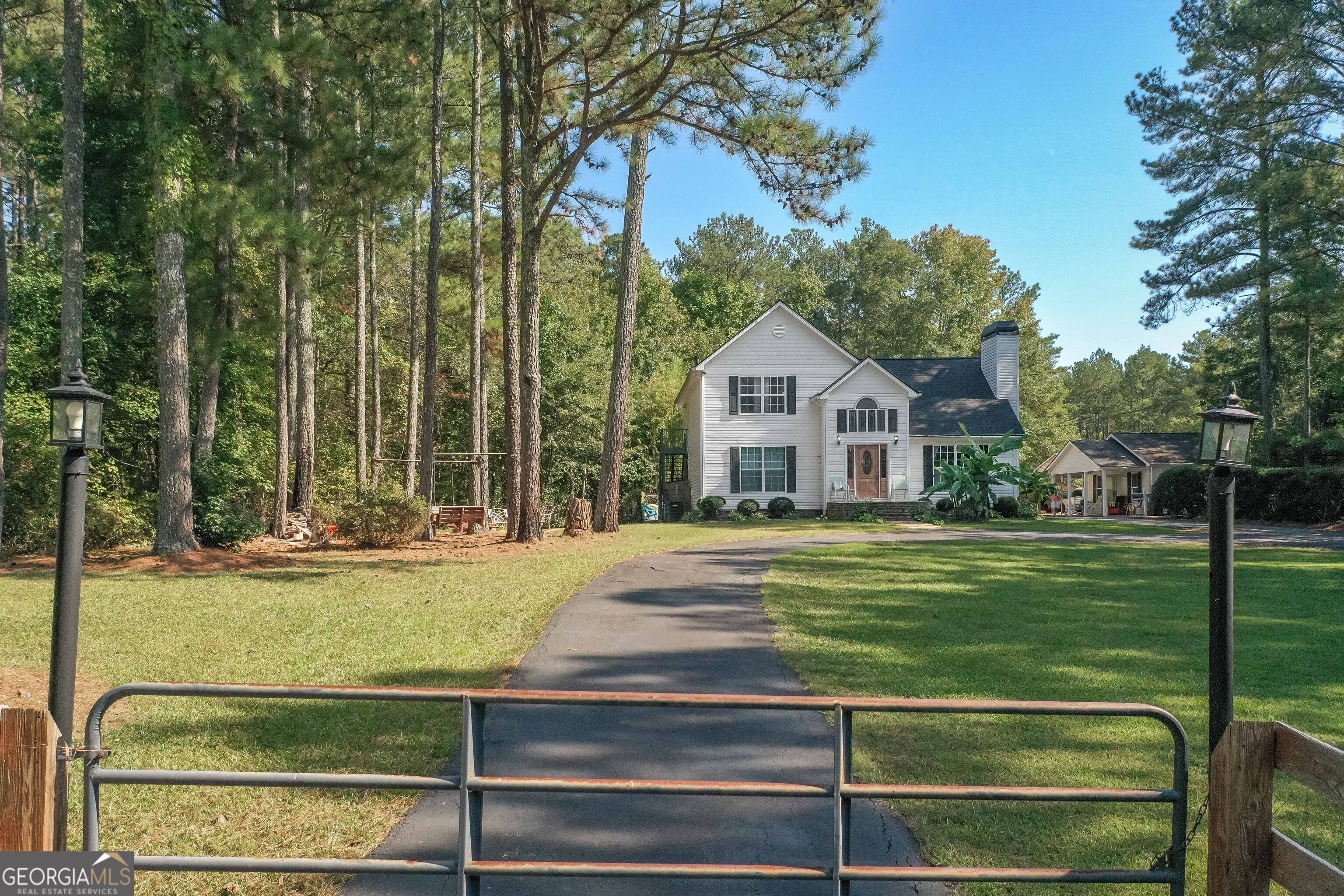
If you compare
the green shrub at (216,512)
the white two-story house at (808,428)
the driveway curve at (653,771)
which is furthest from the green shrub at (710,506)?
the driveway curve at (653,771)

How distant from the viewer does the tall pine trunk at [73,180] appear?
12.8 metres

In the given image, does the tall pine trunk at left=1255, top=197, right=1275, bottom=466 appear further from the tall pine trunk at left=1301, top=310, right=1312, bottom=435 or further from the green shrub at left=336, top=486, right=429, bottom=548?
the green shrub at left=336, top=486, right=429, bottom=548

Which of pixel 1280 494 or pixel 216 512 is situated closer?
pixel 216 512

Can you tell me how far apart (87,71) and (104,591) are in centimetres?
1325

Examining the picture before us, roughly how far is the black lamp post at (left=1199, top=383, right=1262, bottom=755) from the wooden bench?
18.1m

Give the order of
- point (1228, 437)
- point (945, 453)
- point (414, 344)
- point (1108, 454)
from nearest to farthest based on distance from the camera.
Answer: point (1228, 437) → point (414, 344) → point (945, 453) → point (1108, 454)

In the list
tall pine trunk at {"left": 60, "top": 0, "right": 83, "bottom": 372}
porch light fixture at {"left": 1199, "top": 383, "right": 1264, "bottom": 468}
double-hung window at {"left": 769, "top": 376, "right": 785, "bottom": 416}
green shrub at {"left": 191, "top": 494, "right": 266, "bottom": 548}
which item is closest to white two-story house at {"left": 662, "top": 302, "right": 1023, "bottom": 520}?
double-hung window at {"left": 769, "top": 376, "right": 785, "bottom": 416}

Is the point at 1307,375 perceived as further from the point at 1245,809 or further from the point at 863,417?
the point at 1245,809

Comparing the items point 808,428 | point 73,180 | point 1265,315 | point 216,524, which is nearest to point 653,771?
point 73,180

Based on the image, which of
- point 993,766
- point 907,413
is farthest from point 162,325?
point 907,413

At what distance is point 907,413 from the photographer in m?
30.0

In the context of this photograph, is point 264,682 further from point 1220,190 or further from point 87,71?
point 1220,190

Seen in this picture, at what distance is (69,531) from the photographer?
11.4 feet

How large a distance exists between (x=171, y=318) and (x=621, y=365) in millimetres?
10199
